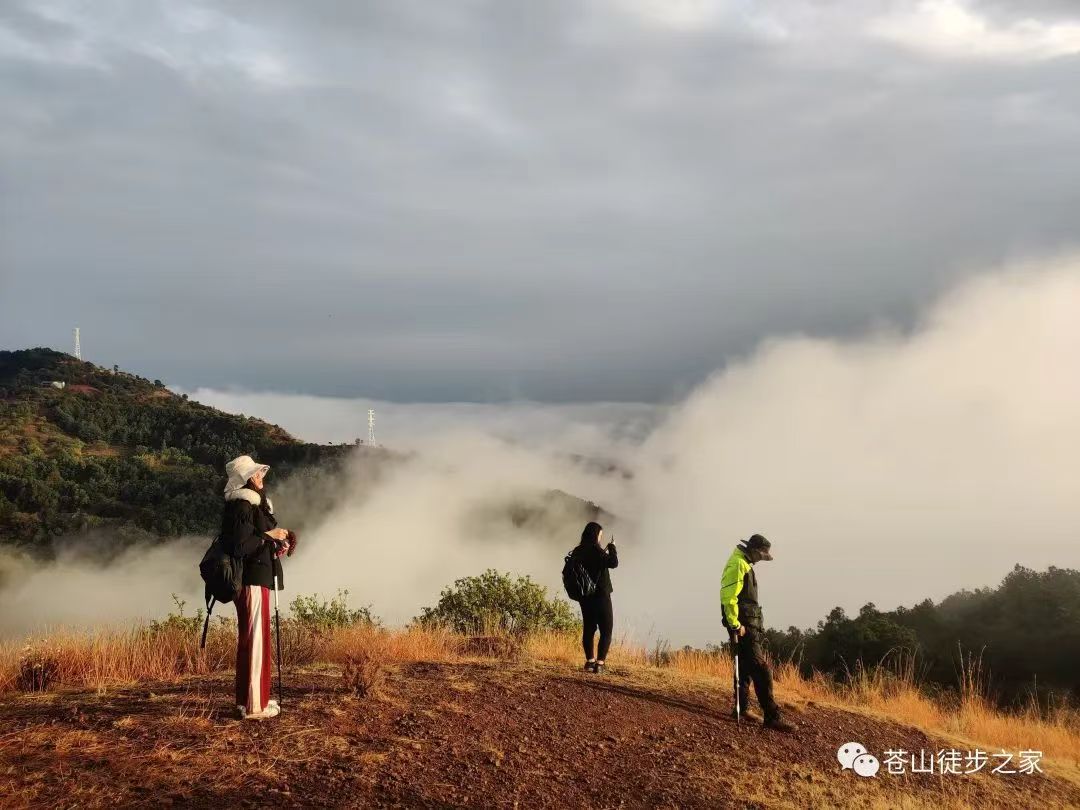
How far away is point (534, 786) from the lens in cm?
705

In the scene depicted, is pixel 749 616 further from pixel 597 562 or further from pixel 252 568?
pixel 252 568

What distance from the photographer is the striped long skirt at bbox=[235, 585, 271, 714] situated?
759cm

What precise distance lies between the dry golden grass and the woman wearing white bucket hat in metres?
1.78

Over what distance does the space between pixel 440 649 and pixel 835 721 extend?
560 centimetres

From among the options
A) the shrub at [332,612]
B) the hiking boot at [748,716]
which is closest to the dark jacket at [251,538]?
the hiking boot at [748,716]

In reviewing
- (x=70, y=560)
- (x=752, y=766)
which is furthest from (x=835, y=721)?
(x=70, y=560)

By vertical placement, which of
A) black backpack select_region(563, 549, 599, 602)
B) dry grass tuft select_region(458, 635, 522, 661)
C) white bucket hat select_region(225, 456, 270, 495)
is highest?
white bucket hat select_region(225, 456, 270, 495)

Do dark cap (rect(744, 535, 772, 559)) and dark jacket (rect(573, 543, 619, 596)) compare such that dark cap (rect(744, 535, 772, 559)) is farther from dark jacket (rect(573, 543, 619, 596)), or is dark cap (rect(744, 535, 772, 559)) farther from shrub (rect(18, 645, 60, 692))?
shrub (rect(18, 645, 60, 692))

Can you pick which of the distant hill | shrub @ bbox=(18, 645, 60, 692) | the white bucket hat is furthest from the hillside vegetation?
the distant hill

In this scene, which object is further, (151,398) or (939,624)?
(151,398)

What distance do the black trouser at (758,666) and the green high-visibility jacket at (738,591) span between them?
0.19 meters

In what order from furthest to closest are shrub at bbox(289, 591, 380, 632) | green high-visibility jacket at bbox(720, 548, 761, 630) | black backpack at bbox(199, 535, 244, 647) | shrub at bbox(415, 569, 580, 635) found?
shrub at bbox(415, 569, 580, 635)
shrub at bbox(289, 591, 380, 632)
green high-visibility jacket at bbox(720, 548, 761, 630)
black backpack at bbox(199, 535, 244, 647)

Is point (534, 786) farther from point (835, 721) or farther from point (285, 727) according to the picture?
point (835, 721)

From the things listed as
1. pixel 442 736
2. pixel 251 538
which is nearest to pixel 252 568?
pixel 251 538
